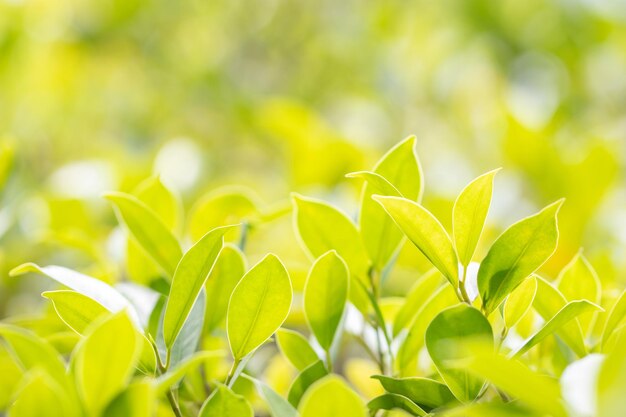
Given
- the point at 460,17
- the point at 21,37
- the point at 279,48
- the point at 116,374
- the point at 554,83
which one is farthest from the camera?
the point at 279,48

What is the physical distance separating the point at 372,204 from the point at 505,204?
0.80 m

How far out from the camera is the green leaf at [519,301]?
0.48m

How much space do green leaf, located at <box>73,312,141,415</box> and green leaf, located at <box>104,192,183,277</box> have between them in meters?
0.22

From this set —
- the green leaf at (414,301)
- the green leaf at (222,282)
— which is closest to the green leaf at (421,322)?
the green leaf at (414,301)

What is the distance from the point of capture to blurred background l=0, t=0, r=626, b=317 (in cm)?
116

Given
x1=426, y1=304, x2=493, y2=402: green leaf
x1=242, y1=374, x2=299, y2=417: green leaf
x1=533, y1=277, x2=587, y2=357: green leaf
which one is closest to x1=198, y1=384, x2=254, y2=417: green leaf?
x1=242, y1=374, x2=299, y2=417: green leaf

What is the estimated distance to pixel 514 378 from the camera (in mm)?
344

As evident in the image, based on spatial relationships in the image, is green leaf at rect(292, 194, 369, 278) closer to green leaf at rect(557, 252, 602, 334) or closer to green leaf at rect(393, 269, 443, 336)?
green leaf at rect(393, 269, 443, 336)

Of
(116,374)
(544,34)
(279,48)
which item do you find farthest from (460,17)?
(116,374)

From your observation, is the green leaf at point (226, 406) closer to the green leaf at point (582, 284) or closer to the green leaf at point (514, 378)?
the green leaf at point (514, 378)

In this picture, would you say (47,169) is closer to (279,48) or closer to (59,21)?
(59,21)

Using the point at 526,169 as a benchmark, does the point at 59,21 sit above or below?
above

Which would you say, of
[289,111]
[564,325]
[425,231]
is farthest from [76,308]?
[289,111]

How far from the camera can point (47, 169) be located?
208 cm
